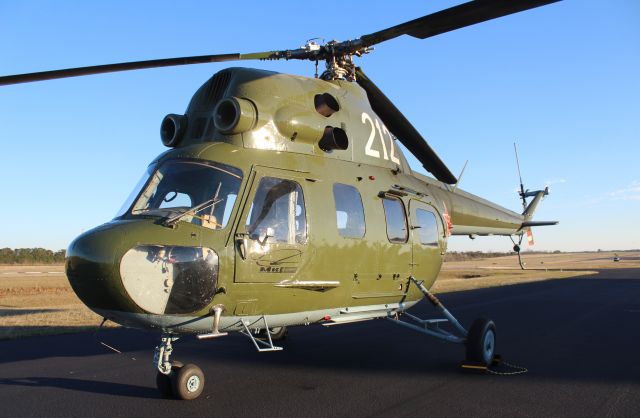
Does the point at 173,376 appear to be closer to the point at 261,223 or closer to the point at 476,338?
the point at 261,223

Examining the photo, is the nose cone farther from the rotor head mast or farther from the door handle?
the rotor head mast

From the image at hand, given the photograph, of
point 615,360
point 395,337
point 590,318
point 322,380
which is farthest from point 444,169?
point 590,318

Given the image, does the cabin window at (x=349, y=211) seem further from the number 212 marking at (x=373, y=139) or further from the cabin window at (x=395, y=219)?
the number 212 marking at (x=373, y=139)

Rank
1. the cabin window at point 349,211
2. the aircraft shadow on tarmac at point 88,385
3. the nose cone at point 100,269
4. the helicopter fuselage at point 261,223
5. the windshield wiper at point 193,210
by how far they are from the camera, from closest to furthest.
→ the nose cone at point 100,269 → the helicopter fuselage at point 261,223 → the windshield wiper at point 193,210 → the aircraft shadow on tarmac at point 88,385 → the cabin window at point 349,211

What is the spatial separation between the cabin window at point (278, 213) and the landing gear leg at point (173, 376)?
1683 millimetres

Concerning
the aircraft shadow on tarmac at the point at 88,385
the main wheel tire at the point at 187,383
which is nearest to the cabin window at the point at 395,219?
the main wheel tire at the point at 187,383

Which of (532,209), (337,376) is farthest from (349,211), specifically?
(532,209)

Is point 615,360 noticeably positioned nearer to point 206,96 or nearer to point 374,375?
point 374,375

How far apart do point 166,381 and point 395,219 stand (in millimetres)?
4187

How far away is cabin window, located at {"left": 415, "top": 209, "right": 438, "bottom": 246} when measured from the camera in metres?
8.83

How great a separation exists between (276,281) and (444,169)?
5960mm

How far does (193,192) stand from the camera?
239 inches

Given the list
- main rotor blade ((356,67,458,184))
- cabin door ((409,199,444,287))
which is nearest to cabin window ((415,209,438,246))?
cabin door ((409,199,444,287))

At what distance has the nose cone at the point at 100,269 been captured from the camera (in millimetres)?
5074
